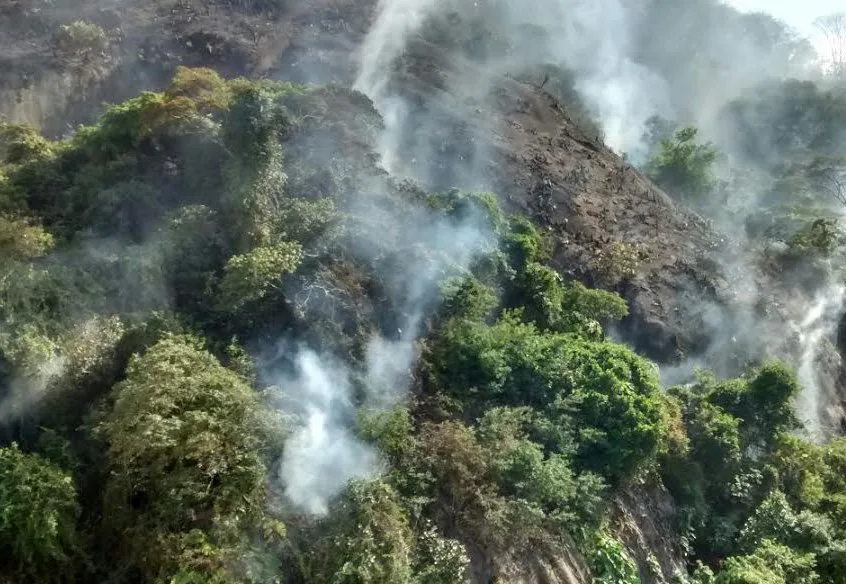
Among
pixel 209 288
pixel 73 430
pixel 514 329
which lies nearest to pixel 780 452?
pixel 514 329

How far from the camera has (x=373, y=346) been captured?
12.6 m

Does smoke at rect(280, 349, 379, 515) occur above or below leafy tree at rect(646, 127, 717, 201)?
below

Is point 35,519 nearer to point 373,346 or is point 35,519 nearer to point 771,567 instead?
point 373,346

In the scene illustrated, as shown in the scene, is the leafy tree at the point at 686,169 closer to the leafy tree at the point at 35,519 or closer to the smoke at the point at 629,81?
the smoke at the point at 629,81

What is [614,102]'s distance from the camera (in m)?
31.5

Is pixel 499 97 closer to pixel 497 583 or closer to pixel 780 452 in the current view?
pixel 780 452

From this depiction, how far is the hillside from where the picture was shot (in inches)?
370

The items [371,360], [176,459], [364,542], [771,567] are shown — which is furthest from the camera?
[371,360]

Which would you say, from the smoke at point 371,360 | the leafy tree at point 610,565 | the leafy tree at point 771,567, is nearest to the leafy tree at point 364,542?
the smoke at point 371,360

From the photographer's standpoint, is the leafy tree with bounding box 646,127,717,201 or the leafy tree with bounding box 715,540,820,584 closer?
the leafy tree with bounding box 715,540,820,584

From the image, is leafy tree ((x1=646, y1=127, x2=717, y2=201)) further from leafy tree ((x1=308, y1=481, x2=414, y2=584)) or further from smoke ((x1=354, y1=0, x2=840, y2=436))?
leafy tree ((x1=308, y1=481, x2=414, y2=584))

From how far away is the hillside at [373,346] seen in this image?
9398 mm

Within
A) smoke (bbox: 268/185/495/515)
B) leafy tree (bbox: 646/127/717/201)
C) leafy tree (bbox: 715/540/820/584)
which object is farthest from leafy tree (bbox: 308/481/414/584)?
leafy tree (bbox: 646/127/717/201)

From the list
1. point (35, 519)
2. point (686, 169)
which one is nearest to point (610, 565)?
point (35, 519)
